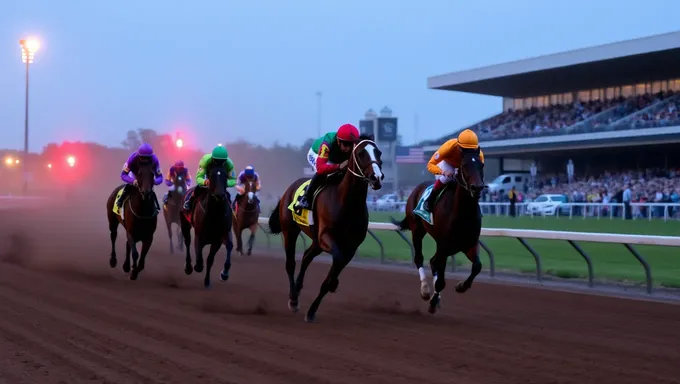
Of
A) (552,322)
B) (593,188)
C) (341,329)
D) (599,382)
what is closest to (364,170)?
(341,329)

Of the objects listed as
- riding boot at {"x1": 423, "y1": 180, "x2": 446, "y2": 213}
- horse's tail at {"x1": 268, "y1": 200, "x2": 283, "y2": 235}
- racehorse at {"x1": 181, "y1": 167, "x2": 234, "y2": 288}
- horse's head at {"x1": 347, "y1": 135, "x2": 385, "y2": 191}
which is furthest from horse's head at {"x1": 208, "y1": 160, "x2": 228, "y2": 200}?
horse's head at {"x1": 347, "y1": 135, "x2": 385, "y2": 191}

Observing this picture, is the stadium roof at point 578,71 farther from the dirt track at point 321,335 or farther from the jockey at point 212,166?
the jockey at point 212,166

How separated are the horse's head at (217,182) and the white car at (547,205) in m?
16.6

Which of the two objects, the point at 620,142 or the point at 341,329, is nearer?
the point at 341,329

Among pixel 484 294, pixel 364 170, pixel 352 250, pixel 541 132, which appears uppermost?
pixel 541 132

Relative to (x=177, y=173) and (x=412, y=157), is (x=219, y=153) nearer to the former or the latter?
(x=177, y=173)

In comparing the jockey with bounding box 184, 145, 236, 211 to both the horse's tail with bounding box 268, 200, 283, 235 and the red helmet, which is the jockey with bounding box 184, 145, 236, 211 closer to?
the horse's tail with bounding box 268, 200, 283, 235

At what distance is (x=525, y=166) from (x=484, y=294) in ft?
117

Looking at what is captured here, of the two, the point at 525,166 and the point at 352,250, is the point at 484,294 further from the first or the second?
the point at 525,166

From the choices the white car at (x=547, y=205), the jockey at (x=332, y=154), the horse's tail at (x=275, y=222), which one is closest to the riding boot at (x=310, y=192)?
the jockey at (x=332, y=154)

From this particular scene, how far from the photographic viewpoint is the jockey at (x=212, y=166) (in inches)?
417

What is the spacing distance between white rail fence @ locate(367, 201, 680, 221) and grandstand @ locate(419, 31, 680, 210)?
2661 millimetres

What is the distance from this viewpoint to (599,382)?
514 centimetres

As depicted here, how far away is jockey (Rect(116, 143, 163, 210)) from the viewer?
11016 millimetres
